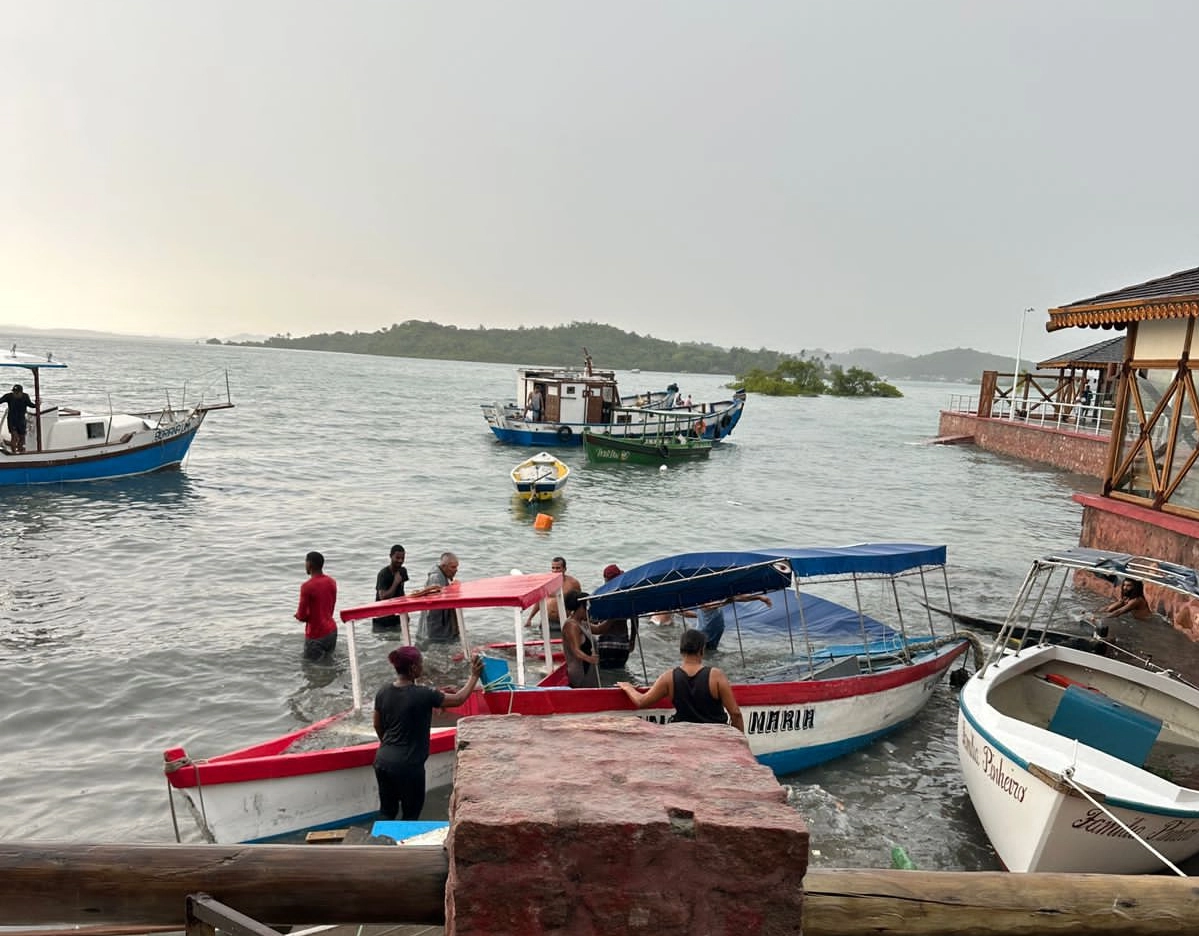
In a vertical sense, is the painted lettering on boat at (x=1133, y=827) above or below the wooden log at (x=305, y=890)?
below

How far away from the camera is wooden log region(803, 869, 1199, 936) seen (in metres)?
2.34

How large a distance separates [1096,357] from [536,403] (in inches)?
945

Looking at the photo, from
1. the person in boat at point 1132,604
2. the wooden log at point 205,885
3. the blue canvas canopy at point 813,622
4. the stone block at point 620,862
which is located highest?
the stone block at point 620,862

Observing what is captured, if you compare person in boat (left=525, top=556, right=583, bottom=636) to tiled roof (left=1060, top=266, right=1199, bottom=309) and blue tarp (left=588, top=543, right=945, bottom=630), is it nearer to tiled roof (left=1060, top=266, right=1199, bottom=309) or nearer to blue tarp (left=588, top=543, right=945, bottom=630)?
blue tarp (left=588, top=543, right=945, bottom=630)

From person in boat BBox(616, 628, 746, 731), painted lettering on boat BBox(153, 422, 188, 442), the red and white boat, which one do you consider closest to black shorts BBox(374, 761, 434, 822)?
the red and white boat

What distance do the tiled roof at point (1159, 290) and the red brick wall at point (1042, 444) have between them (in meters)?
17.8

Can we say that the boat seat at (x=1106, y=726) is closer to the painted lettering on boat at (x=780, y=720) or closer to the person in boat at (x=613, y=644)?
the painted lettering on boat at (x=780, y=720)

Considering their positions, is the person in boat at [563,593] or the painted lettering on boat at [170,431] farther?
the painted lettering on boat at [170,431]

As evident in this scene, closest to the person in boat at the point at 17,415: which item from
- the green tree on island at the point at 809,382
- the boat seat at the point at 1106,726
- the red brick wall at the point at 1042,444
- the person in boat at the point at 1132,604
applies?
the boat seat at the point at 1106,726

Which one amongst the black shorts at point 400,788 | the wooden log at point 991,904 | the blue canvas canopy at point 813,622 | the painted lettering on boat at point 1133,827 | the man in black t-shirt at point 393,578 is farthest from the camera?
the blue canvas canopy at point 813,622

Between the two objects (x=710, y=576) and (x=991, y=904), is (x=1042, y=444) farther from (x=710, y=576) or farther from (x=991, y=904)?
(x=991, y=904)

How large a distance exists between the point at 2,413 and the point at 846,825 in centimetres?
2548

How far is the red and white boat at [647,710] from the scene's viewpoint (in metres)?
7.40

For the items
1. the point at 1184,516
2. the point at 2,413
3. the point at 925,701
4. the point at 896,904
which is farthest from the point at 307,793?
the point at 2,413
